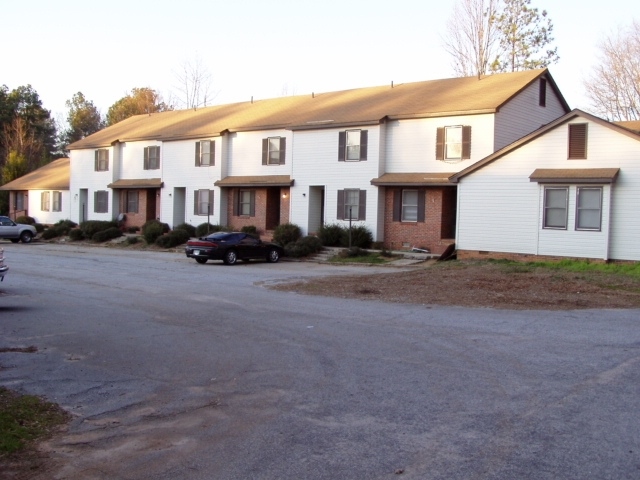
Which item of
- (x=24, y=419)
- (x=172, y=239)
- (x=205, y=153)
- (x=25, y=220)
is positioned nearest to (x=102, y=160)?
(x=25, y=220)

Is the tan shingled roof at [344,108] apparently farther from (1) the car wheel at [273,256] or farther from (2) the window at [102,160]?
(1) the car wheel at [273,256]

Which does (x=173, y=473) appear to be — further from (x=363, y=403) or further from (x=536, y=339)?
(x=536, y=339)

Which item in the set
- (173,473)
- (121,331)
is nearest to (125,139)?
(121,331)

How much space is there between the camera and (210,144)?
1614 inches

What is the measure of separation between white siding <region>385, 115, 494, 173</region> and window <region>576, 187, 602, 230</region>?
5.67m

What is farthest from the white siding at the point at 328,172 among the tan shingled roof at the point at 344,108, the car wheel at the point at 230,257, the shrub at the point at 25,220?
the shrub at the point at 25,220

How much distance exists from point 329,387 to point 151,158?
38809 mm

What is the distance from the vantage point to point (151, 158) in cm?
4528

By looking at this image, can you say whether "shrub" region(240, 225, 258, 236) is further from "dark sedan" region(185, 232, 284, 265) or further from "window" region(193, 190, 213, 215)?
"dark sedan" region(185, 232, 284, 265)

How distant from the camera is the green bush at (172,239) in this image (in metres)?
37.8

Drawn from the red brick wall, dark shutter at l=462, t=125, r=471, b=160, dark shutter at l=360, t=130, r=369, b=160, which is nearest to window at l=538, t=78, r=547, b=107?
dark shutter at l=462, t=125, r=471, b=160

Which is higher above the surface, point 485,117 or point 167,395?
point 485,117

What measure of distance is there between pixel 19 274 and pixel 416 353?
16.9m

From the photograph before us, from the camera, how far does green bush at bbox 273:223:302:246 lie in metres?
34.8
